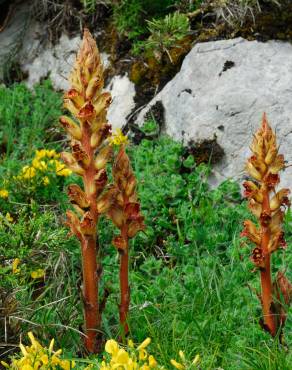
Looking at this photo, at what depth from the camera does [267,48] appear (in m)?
5.29

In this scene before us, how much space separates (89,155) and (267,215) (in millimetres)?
766

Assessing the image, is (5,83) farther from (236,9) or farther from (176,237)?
(176,237)

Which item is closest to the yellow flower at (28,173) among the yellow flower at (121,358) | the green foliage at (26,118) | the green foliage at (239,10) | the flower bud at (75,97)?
the green foliage at (26,118)

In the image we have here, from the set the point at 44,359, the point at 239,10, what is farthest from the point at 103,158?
the point at 239,10

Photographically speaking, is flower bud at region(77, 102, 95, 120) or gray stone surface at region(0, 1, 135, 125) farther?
gray stone surface at region(0, 1, 135, 125)

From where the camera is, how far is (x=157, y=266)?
432 centimetres

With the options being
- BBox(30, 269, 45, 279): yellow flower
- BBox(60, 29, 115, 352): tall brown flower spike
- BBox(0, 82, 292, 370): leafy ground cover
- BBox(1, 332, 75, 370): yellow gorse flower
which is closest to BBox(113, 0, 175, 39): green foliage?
BBox(0, 82, 292, 370): leafy ground cover

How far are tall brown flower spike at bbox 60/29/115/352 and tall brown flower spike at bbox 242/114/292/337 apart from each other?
0.59m

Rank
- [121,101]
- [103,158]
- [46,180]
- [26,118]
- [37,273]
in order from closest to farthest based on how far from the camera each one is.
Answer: [103,158] < [37,273] < [46,180] < [121,101] < [26,118]

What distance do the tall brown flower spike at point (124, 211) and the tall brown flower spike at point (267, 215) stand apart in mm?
467

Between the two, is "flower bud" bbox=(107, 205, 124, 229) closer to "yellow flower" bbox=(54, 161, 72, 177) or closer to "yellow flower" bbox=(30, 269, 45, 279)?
"yellow flower" bbox=(30, 269, 45, 279)

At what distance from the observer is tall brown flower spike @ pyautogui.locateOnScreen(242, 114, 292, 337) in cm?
323

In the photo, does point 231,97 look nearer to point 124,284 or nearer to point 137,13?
point 137,13

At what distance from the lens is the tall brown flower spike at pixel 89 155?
312 centimetres
